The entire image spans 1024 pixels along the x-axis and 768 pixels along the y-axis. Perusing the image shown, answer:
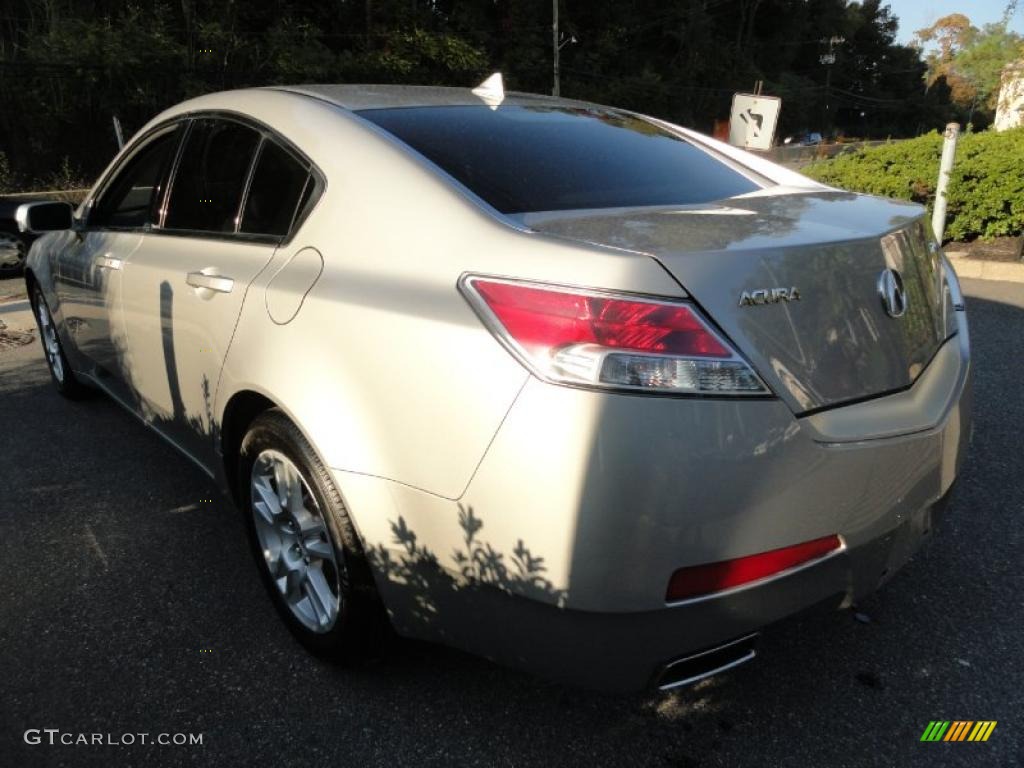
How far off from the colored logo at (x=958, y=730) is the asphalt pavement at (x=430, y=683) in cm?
2

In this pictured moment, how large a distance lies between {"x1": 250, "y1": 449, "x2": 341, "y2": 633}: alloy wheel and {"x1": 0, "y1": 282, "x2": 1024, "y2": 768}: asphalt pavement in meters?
0.18

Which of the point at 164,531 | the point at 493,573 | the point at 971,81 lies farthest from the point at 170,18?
the point at 971,81

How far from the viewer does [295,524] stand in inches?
88.7

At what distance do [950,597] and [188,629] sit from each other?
249 centimetres

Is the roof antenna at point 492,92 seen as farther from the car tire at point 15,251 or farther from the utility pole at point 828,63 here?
the utility pole at point 828,63

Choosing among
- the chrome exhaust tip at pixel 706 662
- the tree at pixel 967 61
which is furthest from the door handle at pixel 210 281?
the tree at pixel 967 61

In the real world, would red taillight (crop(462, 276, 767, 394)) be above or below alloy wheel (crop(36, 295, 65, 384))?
above

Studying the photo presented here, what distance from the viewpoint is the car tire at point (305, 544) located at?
1981 millimetres

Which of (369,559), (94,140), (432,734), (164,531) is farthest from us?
(94,140)

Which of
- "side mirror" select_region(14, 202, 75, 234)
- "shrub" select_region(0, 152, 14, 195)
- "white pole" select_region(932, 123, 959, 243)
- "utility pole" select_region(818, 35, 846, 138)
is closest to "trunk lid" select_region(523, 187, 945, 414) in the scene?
"side mirror" select_region(14, 202, 75, 234)

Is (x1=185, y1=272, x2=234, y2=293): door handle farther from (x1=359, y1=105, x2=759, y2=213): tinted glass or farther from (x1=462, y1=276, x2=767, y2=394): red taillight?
(x1=462, y1=276, x2=767, y2=394): red taillight

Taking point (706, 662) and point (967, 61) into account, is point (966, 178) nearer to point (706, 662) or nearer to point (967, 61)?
point (706, 662)

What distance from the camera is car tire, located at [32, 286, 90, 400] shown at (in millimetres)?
4535

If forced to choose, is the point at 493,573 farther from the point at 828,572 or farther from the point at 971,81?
the point at 971,81
